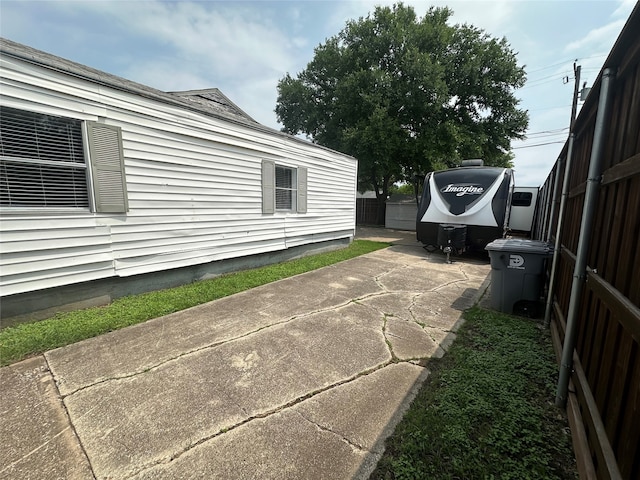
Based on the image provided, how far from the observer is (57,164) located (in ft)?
11.6

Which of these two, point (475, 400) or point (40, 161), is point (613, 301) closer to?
point (475, 400)

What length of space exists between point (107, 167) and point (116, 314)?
6.96ft

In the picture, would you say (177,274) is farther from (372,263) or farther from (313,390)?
(372,263)

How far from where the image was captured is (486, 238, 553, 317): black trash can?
378 cm

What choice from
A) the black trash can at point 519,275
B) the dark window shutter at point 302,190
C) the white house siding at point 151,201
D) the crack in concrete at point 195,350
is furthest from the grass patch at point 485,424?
the dark window shutter at point 302,190

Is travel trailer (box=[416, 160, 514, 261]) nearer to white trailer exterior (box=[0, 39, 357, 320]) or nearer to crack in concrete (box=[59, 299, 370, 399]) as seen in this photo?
white trailer exterior (box=[0, 39, 357, 320])

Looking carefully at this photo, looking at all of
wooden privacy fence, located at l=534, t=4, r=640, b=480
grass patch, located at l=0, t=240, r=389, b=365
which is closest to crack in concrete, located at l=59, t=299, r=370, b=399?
grass patch, located at l=0, t=240, r=389, b=365

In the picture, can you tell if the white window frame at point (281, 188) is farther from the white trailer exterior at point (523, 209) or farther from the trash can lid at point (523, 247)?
the white trailer exterior at point (523, 209)

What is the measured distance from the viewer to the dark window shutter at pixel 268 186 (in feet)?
21.0

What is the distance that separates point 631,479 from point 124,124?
5877 millimetres

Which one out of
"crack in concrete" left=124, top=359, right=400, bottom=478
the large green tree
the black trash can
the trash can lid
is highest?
the large green tree

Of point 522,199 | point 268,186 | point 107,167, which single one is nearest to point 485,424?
point 107,167

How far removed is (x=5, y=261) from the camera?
3.27 meters

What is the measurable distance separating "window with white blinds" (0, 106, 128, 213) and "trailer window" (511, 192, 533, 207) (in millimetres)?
15125
